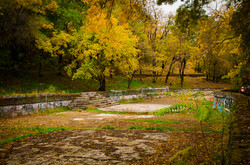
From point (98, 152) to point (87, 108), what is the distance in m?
10.3

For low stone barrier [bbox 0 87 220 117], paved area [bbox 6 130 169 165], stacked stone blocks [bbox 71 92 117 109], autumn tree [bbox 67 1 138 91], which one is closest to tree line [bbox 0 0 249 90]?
autumn tree [bbox 67 1 138 91]

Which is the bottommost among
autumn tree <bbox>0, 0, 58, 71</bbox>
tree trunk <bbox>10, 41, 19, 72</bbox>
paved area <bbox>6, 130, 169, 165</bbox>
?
paved area <bbox>6, 130, 169, 165</bbox>

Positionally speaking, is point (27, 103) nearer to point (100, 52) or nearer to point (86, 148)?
point (86, 148)

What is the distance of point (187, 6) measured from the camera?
25.3 feet

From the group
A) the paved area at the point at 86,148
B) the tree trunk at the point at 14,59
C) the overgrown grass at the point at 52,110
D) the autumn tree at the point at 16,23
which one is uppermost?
the autumn tree at the point at 16,23

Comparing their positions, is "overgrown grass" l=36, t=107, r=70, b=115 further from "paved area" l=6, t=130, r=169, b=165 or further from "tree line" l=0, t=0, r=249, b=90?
"paved area" l=6, t=130, r=169, b=165

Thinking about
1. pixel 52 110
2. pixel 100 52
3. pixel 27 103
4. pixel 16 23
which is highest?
pixel 16 23

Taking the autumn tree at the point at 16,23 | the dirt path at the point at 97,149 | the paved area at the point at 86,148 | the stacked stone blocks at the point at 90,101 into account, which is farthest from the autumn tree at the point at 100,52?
the dirt path at the point at 97,149

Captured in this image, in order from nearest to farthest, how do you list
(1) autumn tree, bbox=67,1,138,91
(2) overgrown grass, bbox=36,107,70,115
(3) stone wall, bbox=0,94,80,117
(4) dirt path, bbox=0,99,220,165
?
(4) dirt path, bbox=0,99,220,165 < (3) stone wall, bbox=0,94,80,117 < (2) overgrown grass, bbox=36,107,70,115 < (1) autumn tree, bbox=67,1,138,91

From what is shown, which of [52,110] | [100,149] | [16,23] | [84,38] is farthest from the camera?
[84,38]

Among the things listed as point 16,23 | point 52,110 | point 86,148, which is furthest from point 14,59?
point 86,148

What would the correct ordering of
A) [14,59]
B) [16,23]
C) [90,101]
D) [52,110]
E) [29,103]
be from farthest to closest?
[14,59]
[16,23]
[90,101]
[52,110]
[29,103]

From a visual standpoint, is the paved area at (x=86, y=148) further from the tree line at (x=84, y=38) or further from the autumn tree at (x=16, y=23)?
the autumn tree at (x=16, y=23)

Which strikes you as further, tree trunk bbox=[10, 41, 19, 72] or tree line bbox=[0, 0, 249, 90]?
tree trunk bbox=[10, 41, 19, 72]
